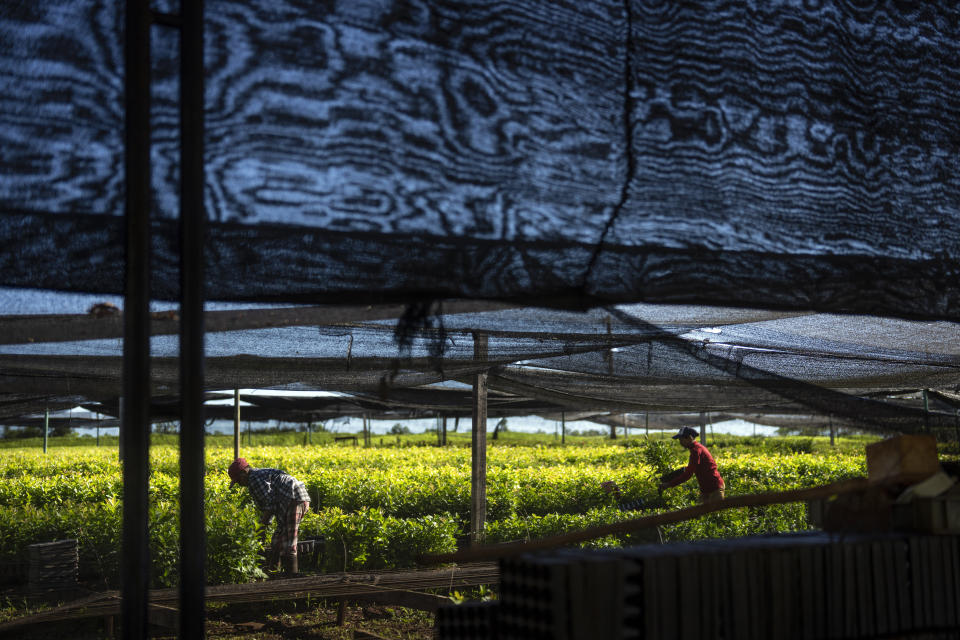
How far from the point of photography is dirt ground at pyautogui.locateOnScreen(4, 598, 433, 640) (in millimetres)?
6254

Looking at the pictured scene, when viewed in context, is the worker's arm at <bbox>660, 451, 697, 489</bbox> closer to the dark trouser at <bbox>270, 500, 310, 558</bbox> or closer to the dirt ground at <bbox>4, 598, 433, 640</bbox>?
the dirt ground at <bbox>4, 598, 433, 640</bbox>

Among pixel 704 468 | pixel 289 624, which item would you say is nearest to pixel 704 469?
pixel 704 468

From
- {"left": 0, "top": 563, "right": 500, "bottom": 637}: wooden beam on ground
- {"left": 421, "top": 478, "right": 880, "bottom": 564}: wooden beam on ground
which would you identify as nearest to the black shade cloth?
{"left": 421, "top": 478, "right": 880, "bottom": 564}: wooden beam on ground

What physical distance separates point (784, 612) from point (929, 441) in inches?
25.8

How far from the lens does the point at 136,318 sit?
170 cm

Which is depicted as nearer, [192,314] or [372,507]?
[192,314]

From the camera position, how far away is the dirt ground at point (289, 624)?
6254 mm

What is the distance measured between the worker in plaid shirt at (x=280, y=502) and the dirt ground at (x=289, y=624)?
59.1 inches

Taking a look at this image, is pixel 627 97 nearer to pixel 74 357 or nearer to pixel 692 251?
pixel 692 251

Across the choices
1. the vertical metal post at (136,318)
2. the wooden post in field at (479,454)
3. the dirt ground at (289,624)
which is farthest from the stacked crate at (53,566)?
the vertical metal post at (136,318)

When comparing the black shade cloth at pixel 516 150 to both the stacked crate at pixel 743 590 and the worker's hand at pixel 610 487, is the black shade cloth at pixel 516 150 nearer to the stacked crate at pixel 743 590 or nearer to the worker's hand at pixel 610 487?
the stacked crate at pixel 743 590

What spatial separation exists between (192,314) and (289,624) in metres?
5.72

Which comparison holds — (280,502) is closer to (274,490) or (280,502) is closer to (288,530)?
(274,490)

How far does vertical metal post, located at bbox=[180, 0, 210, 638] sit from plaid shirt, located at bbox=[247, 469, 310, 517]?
24.0 ft
